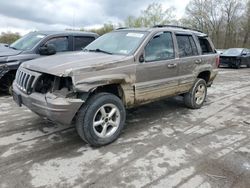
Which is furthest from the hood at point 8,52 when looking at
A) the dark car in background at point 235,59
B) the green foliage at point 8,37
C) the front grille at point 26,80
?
the green foliage at point 8,37

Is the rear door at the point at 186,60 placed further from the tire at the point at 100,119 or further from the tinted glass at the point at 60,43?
the tinted glass at the point at 60,43

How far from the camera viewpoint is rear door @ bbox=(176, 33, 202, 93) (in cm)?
531

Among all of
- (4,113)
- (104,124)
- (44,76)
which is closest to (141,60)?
(104,124)

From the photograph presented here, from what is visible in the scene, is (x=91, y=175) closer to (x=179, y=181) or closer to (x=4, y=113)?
(x=179, y=181)

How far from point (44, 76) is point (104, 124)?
115 cm

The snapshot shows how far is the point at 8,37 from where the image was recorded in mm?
20359

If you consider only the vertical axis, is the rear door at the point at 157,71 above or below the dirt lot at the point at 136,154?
above

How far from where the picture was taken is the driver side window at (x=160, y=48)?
4.58 m

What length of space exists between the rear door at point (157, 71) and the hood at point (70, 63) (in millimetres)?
518

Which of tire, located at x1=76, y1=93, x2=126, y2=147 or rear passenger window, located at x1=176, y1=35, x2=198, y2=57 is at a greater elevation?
rear passenger window, located at x1=176, y1=35, x2=198, y2=57

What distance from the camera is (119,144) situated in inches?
159

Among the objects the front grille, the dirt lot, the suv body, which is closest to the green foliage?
the dirt lot

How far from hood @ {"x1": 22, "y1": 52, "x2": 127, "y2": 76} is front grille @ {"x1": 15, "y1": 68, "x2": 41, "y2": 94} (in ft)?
0.27

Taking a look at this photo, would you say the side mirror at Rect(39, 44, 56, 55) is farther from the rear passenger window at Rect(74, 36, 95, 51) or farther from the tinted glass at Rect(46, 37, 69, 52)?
the rear passenger window at Rect(74, 36, 95, 51)
